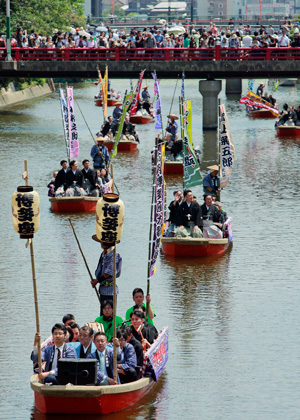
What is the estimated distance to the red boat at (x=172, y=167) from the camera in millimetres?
35969

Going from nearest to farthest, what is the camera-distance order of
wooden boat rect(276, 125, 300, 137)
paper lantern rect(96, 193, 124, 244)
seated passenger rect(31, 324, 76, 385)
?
seated passenger rect(31, 324, 76, 385) < paper lantern rect(96, 193, 124, 244) < wooden boat rect(276, 125, 300, 137)

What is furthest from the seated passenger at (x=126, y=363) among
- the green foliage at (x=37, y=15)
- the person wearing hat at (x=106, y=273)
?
the green foliage at (x=37, y=15)

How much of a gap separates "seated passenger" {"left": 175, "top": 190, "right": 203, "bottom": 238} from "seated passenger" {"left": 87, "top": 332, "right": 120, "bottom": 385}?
9.25 m

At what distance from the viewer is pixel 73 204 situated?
2812 cm

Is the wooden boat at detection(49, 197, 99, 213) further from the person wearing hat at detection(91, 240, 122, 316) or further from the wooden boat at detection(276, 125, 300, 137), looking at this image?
the wooden boat at detection(276, 125, 300, 137)

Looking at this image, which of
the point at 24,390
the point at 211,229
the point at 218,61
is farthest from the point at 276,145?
the point at 24,390

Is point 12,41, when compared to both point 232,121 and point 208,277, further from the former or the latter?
point 208,277

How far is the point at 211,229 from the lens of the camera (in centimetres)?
2309

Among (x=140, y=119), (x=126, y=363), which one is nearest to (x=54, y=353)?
(x=126, y=363)

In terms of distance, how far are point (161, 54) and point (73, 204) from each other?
21.6 m

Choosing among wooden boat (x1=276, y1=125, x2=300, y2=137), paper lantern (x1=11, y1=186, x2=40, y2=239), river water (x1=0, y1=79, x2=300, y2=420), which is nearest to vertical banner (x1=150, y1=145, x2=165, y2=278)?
river water (x1=0, y1=79, x2=300, y2=420)

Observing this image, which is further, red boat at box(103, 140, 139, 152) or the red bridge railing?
the red bridge railing

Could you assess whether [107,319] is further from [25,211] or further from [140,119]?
[140,119]

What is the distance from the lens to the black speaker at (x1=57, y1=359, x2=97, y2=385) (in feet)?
41.1
